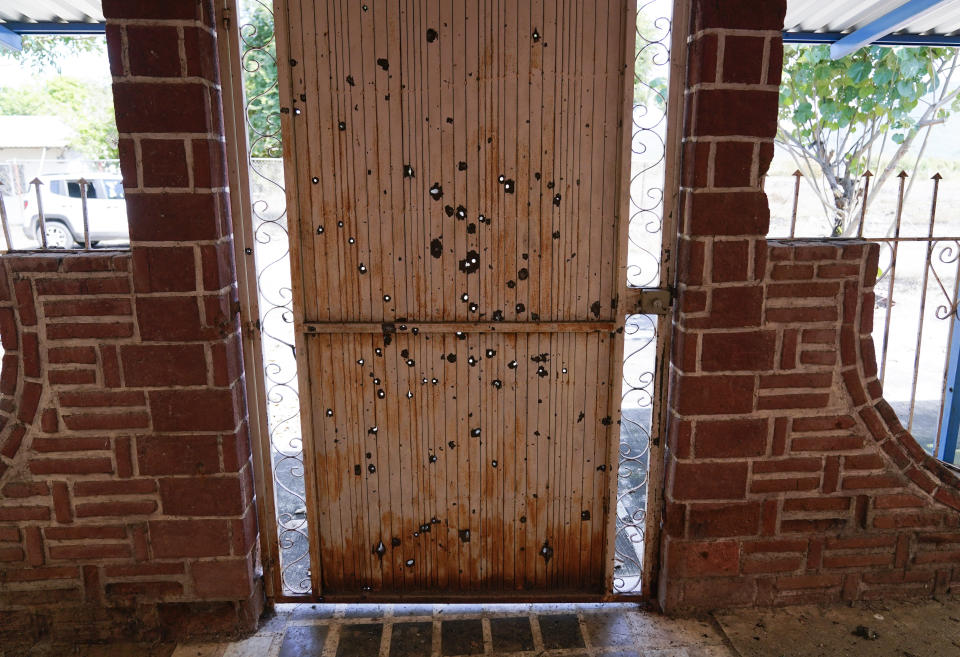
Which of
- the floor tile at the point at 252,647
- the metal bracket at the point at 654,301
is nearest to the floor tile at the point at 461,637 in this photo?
the floor tile at the point at 252,647

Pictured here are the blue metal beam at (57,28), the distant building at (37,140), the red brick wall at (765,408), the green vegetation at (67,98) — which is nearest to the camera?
the red brick wall at (765,408)

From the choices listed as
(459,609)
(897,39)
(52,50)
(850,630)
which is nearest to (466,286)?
(459,609)

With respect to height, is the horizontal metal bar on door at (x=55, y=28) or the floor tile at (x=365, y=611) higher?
the horizontal metal bar on door at (x=55, y=28)

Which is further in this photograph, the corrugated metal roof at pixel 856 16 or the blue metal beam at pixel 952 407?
the corrugated metal roof at pixel 856 16

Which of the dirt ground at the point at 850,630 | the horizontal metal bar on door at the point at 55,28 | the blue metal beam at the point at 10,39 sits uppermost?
the horizontal metal bar on door at the point at 55,28

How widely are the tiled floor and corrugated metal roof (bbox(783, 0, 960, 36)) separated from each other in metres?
3.06

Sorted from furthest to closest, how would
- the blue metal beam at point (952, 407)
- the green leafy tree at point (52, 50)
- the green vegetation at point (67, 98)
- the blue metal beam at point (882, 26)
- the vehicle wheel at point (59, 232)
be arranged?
the green vegetation at point (67, 98) → the green leafy tree at point (52, 50) → the vehicle wheel at point (59, 232) → the blue metal beam at point (882, 26) → the blue metal beam at point (952, 407)

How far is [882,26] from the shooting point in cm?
345

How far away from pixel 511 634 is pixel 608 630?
363mm

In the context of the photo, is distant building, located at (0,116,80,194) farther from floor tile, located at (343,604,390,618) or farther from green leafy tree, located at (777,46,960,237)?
floor tile, located at (343,604,390,618)

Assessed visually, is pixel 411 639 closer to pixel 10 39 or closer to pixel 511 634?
pixel 511 634

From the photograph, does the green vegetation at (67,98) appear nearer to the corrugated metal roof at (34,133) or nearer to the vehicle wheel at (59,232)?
the corrugated metal roof at (34,133)

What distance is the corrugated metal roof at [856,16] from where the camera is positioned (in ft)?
11.0

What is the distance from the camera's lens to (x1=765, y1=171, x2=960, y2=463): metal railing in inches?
95.0
